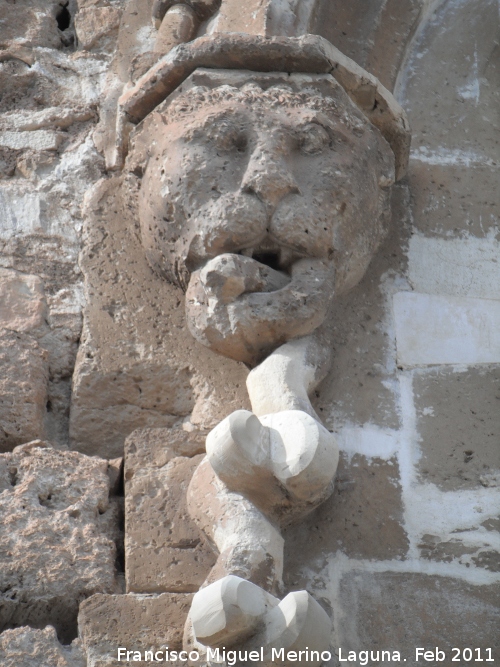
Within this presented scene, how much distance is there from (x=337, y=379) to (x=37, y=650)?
828 mm

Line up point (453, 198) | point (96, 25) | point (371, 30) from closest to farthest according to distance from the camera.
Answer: point (453, 198) → point (371, 30) → point (96, 25)

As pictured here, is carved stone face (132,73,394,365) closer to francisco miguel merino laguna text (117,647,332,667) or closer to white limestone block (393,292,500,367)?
white limestone block (393,292,500,367)

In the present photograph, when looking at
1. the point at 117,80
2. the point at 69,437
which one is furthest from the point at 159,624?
the point at 117,80

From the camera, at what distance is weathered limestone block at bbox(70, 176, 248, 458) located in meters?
2.37

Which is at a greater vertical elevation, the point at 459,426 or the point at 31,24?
the point at 31,24

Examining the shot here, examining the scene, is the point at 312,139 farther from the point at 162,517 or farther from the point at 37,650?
the point at 37,650

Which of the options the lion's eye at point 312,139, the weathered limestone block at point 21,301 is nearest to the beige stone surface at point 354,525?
the lion's eye at point 312,139

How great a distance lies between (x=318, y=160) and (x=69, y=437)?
796 mm

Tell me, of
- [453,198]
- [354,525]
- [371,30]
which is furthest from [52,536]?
[371,30]

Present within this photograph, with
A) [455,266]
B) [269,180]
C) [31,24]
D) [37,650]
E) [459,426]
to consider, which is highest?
[269,180]

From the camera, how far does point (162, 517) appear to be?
219 cm

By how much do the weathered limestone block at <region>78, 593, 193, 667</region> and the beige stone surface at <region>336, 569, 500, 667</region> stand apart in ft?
0.99

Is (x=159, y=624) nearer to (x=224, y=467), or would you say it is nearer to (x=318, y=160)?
(x=224, y=467)

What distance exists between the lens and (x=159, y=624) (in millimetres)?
2020
